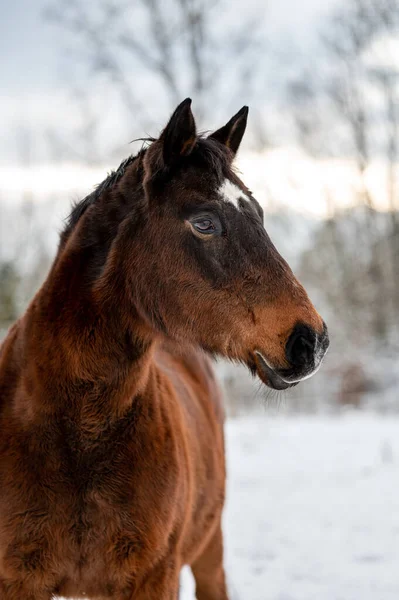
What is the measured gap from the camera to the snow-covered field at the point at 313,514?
4.76 meters

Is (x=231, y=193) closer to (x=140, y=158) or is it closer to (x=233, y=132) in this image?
(x=140, y=158)

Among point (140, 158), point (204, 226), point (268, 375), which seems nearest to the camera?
point (268, 375)

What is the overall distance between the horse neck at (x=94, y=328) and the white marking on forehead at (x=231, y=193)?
337mm

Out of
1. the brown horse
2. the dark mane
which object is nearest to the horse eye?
the brown horse

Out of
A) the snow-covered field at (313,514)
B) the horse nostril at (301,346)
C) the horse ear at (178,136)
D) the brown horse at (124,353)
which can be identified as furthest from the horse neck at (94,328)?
the snow-covered field at (313,514)

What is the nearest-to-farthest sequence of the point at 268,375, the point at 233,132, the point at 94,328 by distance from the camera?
the point at 268,375, the point at 94,328, the point at 233,132

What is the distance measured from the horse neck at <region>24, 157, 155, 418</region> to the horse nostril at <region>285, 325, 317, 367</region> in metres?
0.65

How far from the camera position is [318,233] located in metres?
20.8

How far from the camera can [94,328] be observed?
2.50 metres

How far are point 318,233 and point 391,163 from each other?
368 cm

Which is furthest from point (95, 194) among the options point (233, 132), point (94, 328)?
point (233, 132)

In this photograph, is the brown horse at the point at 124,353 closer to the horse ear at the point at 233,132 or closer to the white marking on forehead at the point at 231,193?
the white marking on forehead at the point at 231,193

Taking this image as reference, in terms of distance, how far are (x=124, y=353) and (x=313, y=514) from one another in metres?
4.48

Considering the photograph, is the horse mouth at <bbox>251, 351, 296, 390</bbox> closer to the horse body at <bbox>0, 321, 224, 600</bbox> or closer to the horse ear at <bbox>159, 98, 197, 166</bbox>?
the horse body at <bbox>0, 321, 224, 600</bbox>
